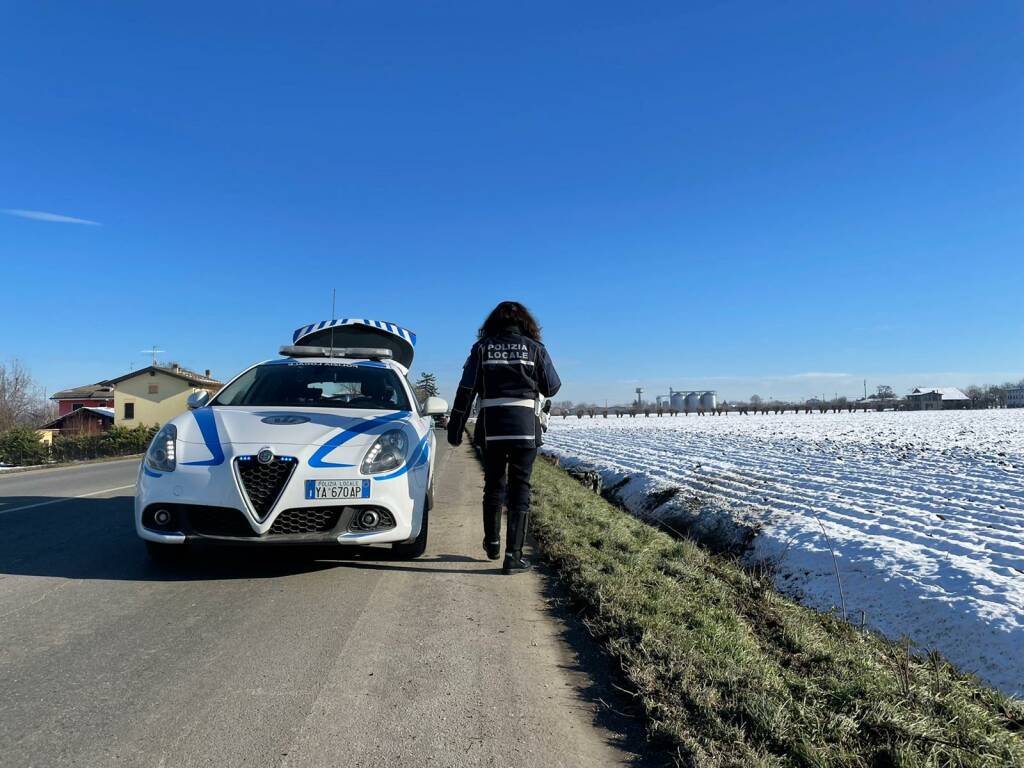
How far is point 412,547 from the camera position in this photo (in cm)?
467

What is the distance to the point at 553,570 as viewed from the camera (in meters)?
4.66

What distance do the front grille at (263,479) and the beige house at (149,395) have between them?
4707cm

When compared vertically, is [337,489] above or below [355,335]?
below

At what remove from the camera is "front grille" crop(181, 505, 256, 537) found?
383 centimetres

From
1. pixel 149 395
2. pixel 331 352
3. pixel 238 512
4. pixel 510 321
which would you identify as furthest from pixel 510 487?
pixel 149 395

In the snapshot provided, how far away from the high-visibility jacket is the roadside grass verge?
1069 mm

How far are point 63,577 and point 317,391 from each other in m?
2.20

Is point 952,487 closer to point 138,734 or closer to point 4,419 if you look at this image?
point 138,734

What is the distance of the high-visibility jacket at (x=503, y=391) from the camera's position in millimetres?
4578

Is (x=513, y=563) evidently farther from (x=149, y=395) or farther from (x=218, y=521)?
(x=149, y=395)

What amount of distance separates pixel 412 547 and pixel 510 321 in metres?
1.86

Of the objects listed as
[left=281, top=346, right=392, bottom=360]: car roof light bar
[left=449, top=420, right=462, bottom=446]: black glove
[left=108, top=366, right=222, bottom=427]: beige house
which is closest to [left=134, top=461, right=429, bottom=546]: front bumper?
[left=449, top=420, right=462, bottom=446]: black glove

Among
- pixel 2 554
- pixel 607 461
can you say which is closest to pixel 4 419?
pixel 607 461

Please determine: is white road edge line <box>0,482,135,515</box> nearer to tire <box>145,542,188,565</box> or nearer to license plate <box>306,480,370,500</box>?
tire <box>145,542,188,565</box>
